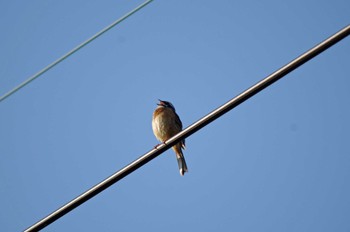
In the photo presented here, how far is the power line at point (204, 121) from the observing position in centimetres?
347

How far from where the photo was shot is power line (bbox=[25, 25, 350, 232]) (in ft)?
11.4

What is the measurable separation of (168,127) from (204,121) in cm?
503

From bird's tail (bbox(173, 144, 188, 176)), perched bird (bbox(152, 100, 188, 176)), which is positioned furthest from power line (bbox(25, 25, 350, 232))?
bird's tail (bbox(173, 144, 188, 176))

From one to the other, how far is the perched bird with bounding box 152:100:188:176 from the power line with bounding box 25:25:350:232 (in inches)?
183

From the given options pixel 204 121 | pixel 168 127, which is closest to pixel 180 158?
pixel 168 127

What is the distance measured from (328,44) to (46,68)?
3.19 meters

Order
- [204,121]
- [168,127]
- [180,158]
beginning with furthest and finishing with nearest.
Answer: [180,158] < [168,127] < [204,121]

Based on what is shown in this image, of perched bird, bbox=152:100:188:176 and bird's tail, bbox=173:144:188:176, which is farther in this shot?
bird's tail, bbox=173:144:188:176

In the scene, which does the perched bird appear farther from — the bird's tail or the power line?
the power line

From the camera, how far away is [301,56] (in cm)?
357

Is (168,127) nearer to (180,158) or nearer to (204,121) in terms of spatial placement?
(180,158)

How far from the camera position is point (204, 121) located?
401 cm

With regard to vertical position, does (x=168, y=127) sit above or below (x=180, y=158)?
above

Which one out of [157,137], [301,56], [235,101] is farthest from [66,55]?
[157,137]
